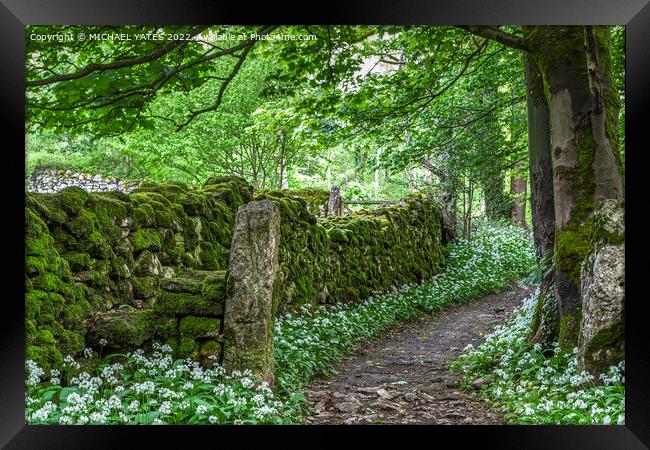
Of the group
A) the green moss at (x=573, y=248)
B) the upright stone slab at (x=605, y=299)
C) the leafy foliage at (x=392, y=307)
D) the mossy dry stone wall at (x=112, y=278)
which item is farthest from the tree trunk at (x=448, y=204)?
the mossy dry stone wall at (x=112, y=278)

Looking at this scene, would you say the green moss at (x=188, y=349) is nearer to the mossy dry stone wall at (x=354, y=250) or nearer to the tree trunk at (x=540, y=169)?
the mossy dry stone wall at (x=354, y=250)

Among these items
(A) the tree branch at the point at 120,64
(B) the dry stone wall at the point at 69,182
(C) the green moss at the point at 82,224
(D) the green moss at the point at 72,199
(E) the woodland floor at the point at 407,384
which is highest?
(A) the tree branch at the point at 120,64

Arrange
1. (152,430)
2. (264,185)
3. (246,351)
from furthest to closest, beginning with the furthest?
(264,185) → (246,351) → (152,430)

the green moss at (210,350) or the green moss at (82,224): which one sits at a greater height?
the green moss at (82,224)

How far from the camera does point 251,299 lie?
4238 mm

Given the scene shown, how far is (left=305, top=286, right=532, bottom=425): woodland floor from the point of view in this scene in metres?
4.18
